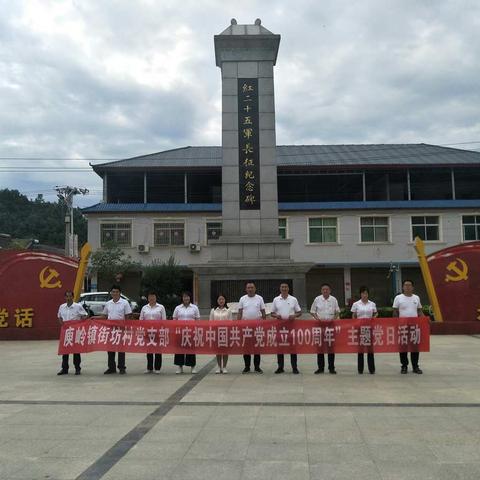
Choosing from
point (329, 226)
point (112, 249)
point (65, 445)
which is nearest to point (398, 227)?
point (329, 226)

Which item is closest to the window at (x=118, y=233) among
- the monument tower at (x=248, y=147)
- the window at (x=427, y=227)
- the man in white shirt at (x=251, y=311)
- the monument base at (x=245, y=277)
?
the monument tower at (x=248, y=147)

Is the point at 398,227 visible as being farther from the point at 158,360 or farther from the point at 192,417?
the point at 192,417

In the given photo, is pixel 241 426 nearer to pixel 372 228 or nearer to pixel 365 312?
pixel 365 312

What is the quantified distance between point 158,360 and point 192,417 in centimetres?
351

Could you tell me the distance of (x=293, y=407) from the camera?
645cm

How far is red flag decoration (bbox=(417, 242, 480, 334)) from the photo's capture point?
600 inches

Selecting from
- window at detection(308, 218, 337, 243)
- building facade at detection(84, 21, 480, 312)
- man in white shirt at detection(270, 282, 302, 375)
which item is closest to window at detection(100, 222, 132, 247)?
building facade at detection(84, 21, 480, 312)

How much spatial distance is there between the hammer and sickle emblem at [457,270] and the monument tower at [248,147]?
16.7 ft

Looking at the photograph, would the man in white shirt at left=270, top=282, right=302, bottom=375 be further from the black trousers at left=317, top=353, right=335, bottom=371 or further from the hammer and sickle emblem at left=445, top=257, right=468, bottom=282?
the hammer and sickle emblem at left=445, top=257, right=468, bottom=282

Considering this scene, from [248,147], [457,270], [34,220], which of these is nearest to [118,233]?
[248,147]

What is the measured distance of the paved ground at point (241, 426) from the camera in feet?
14.3

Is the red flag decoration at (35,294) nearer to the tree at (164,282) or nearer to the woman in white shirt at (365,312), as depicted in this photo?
the woman in white shirt at (365,312)

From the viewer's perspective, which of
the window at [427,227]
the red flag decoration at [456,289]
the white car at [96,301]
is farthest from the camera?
the window at [427,227]

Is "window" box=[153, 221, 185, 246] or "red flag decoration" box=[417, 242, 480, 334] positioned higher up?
"window" box=[153, 221, 185, 246]
